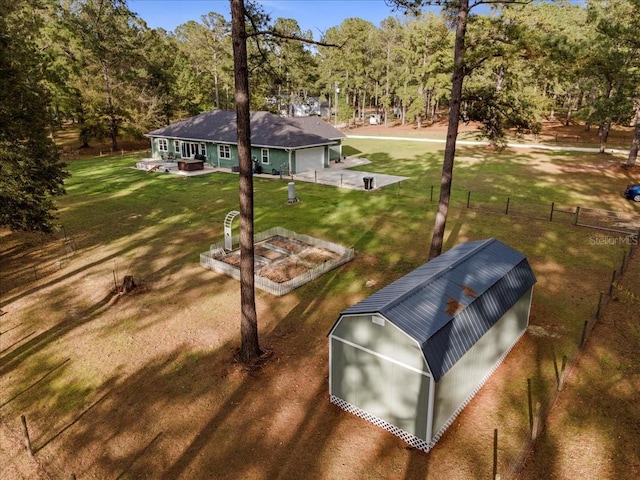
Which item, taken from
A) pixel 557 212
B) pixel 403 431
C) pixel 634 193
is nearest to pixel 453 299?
pixel 403 431

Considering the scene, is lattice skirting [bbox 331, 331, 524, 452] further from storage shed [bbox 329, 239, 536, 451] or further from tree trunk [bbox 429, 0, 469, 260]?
tree trunk [bbox 429, 0, 469, 260]

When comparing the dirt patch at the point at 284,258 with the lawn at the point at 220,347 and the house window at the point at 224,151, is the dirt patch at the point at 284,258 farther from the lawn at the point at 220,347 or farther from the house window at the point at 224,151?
the house window at the point at 224,151

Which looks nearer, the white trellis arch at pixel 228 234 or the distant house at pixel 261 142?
the white trellis arch at pixel 228 234

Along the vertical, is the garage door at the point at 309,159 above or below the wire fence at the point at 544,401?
above

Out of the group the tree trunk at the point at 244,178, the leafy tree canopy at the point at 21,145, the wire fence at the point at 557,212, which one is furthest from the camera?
the wire fence at the point at 557,212

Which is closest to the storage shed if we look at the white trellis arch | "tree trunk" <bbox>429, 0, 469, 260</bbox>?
"tree trunk" <bbox>429, 0, 469, 260</bbox>

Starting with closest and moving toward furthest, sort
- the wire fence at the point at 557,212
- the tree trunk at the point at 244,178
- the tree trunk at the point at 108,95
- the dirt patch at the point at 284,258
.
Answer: the tree trunk at the point at 244,178 < the dirt patch at the point at 284,258 < the wire fence at the point at 557,212 < the tree trunk at the point at 108,95

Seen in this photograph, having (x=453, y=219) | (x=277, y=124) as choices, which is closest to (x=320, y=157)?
(x=277, y=124)

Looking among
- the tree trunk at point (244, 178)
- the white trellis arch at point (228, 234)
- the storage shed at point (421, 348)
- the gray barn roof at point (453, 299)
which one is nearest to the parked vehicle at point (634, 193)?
the gray barn roof at point (453, 299)
